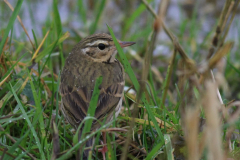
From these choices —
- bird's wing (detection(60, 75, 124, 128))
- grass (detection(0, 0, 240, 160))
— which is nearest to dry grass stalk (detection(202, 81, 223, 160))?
grass (detection(0, 0, 240, 160))

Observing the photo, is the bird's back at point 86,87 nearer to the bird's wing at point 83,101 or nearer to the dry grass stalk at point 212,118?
the bird's wing at point 83,101

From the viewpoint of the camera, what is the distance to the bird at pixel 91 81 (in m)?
3.36

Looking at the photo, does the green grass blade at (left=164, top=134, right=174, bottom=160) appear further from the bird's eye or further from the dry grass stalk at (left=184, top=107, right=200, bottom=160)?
the bird's eye

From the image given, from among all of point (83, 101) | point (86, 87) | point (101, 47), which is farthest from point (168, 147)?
point (101, 47)

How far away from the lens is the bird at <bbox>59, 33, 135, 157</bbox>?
3.36 metres

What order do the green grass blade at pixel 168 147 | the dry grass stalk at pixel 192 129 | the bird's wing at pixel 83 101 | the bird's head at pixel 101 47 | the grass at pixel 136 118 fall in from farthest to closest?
1. the bird's head at pixel 101 47
2. the bird's wing at pixel 83 101
3. the green grass blade at pixel 168 147
4. the grass at pixel 136 118
5. the dry grass stalk at pixel 192 129

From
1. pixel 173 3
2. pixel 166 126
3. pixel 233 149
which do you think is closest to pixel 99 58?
pixel 166 126

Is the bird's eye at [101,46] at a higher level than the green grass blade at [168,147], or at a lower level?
higher

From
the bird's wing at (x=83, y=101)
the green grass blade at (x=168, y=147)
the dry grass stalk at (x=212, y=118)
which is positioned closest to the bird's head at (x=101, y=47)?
the bird's wing at (x=83, y=101)

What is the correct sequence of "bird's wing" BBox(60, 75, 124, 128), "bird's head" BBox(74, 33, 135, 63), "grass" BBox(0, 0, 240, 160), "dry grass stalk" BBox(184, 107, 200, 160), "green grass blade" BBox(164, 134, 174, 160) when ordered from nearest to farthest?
"dry grass stalk" BBox(184, 107, 200, 160) < "grass" BBox(0, 0, 240, 160) < "green grass blade" BBox(164, 134, 174, 160) < "bird's wing" BBox(60, 75, 124, 128) < "bird's head" BBox(74, 33, 135, 63)

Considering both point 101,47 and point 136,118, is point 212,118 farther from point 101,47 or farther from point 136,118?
point 101,47

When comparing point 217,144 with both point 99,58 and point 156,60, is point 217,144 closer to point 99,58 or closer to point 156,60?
point 99,58

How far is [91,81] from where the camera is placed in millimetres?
3670

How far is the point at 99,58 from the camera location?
169 inches
